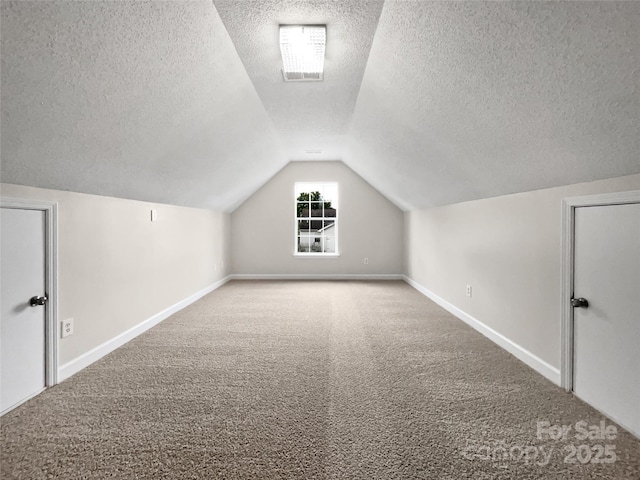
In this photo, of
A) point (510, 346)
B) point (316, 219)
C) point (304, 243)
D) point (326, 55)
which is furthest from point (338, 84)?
point (304, 243)

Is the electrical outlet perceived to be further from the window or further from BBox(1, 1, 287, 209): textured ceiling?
the window

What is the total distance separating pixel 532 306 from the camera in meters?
2.67

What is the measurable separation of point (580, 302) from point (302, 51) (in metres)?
2.53

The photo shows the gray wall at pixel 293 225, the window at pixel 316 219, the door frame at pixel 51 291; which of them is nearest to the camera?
the door frame at pixel 51 291

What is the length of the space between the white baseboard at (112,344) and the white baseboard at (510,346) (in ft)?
11.4

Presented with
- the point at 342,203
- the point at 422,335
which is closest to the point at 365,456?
the point at 422,335

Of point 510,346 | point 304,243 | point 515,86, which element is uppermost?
point 515,86

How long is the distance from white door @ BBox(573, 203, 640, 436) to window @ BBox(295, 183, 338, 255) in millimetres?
5161

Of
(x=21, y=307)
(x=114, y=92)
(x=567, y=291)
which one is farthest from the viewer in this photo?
(x=567, y=291)

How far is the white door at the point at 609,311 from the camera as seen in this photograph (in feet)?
6.06

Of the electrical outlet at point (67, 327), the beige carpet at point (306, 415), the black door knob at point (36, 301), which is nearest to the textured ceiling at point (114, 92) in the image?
the black door knob at point (36, 301)

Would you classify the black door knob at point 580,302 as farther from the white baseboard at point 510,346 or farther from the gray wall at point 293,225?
the gray wall at point 293,225

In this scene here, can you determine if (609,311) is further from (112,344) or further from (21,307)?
(112,344)

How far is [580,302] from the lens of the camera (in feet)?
7.19
